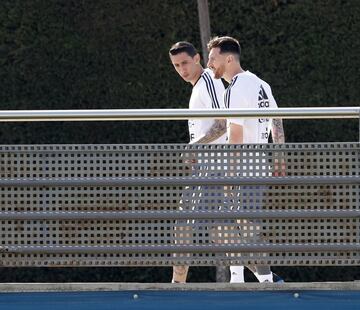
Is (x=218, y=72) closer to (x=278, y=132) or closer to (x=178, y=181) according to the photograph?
(x=278, y=132)

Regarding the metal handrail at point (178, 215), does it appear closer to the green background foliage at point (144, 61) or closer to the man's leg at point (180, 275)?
the man's leg at point (180, 275)

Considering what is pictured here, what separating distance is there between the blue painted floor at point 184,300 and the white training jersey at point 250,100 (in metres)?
1.63

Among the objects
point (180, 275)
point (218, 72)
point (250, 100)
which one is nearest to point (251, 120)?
point (250, 100)

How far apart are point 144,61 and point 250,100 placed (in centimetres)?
329

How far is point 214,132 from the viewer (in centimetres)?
766

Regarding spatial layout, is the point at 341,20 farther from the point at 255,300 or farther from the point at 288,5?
the point at 255,300

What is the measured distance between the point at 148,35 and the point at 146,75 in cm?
35

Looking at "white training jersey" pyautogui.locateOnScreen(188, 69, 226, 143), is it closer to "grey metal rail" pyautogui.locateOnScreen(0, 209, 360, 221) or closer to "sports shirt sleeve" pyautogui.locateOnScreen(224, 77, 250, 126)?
"sports shirt sleeve" pyautogui.locateOnScreen(224, 77, 250, 126)

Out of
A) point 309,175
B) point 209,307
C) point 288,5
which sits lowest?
point 209,307

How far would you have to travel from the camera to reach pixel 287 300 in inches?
234

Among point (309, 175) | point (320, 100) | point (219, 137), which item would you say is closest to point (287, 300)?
point (309, 175)

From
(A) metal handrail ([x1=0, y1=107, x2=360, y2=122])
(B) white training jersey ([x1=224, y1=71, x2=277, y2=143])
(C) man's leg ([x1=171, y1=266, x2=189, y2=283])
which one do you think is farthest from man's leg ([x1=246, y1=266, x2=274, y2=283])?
(A) metal handrail ([x1=0, y1=107, x2=360, y2=122])

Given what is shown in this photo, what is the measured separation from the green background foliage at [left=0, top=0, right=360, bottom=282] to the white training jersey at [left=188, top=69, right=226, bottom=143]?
2495 mm

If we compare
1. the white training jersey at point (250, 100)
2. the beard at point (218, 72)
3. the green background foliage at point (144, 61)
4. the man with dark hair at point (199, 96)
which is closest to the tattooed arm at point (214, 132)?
the man with dark hair at point (199, 96)
